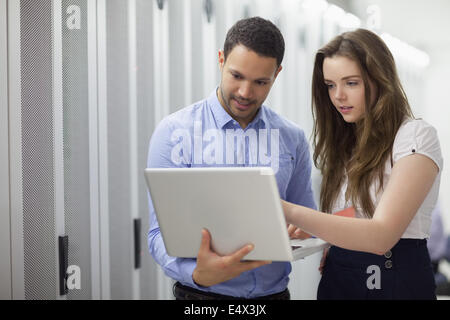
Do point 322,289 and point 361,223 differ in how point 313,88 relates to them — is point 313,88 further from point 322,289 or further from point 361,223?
point 322,289

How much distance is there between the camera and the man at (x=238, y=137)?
140 centimetres

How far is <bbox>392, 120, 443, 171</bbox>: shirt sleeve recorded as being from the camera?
1313 mm

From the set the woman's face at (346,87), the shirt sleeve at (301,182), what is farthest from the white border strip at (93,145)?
the woman's face at (346,87)

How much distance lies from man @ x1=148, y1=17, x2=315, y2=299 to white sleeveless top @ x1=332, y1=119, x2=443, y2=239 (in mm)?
283

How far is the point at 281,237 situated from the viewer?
105cm

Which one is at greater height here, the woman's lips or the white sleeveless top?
the woman's lips

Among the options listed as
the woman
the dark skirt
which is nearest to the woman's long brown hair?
the woman

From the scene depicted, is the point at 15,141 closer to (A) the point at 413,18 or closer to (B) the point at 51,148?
(B) the point at 51,148

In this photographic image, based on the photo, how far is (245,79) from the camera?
1418mm

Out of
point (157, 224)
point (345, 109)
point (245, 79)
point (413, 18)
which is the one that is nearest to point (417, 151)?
point (345, 109)

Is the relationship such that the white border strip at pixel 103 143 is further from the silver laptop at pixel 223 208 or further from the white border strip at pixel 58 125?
the silver laptop at pixel 223 208

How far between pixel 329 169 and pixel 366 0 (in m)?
1.47

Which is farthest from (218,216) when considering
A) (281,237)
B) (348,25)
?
(348,25)
